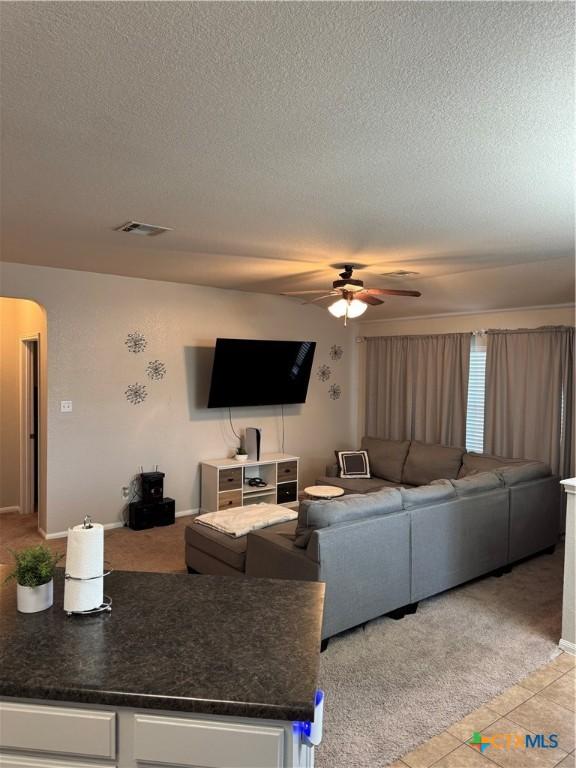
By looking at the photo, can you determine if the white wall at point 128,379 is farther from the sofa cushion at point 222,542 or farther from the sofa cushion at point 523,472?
the sofa cushion at point 523,472

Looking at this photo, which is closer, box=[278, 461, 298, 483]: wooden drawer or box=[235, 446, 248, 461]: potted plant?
box=[235, 446, 248, 461]: potted plant

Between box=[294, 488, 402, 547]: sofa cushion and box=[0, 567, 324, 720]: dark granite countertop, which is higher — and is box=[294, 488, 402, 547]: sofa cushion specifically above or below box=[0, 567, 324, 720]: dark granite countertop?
below

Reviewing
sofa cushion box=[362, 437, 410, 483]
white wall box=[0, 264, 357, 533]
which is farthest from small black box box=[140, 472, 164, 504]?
sofa cushion box=[362, 437, 410, 483]

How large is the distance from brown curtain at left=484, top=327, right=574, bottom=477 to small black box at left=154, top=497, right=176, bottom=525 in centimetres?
356

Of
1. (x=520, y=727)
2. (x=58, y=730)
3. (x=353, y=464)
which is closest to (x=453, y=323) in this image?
(x=353, y=464)

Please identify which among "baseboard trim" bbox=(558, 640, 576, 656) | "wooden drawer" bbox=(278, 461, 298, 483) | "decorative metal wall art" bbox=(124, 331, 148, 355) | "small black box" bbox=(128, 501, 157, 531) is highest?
"decorative metal wall art" bbox=(124, 331, 148, 355)

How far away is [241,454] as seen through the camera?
20.3ft

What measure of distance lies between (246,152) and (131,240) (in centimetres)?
181

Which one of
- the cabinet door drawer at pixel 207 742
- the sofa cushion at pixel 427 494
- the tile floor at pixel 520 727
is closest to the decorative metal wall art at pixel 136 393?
the sofa cushion at pixel 427 494

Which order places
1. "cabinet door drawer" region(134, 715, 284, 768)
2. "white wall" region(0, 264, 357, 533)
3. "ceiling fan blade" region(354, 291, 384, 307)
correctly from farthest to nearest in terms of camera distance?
"white wall" region(0, 264, 357, 533)
"ceiling fan blade" region(354, 291, 384, 307)
"cabinet door drawer" region(134, 715, 284, 768)

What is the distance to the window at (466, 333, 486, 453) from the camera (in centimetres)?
616

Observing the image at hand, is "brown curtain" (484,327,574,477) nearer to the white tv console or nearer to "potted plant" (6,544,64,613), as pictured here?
the white tv console

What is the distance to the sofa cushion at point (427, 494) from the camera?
372 centimetres

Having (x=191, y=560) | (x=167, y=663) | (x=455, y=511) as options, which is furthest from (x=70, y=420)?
(x=167, y=663)
